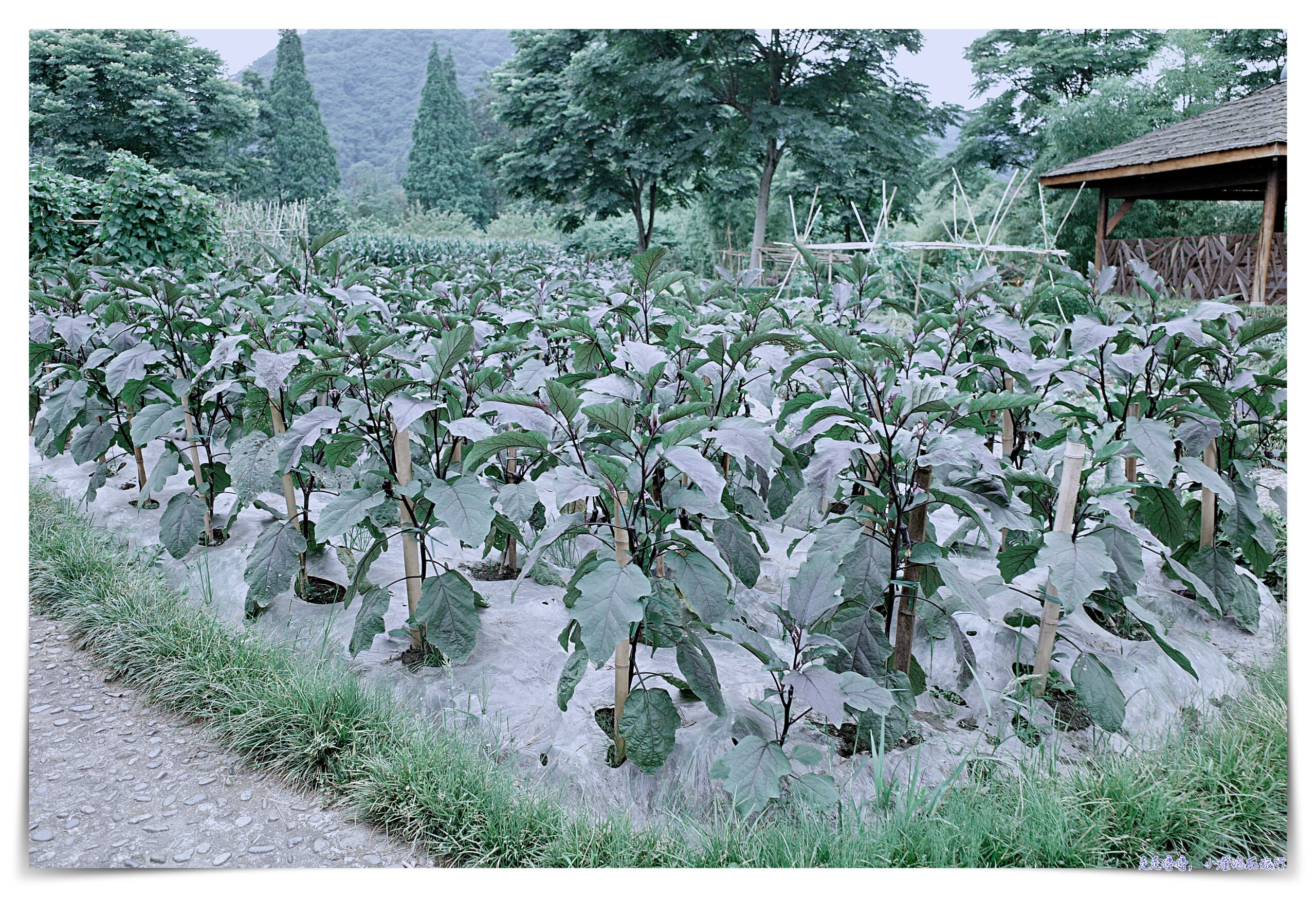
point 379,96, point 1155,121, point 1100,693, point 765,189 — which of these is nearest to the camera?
point 1100,693

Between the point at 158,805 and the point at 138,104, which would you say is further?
the point at 138,104

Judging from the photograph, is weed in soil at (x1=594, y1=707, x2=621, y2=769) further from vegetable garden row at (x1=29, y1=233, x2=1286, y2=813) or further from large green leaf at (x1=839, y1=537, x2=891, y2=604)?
large green leaf at (x1=839, y1=537, x2=891, y2=604)

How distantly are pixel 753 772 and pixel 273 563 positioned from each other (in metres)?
1.35

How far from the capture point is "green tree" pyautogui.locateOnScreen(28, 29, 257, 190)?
50.8 feet

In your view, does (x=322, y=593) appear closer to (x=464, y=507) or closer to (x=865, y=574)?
(x=464, y=507)

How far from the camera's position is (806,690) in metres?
1.40

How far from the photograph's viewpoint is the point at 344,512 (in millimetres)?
1781

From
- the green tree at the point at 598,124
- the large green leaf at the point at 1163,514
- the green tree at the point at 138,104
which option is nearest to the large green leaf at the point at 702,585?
the large green leaf at the point at 1163,514

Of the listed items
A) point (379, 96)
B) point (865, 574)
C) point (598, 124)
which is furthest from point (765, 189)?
point (379, 96)

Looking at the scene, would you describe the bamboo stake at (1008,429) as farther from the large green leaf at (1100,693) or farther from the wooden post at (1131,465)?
the large green leaf at (1100,693)

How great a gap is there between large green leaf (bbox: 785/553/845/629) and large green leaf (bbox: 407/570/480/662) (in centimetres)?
73

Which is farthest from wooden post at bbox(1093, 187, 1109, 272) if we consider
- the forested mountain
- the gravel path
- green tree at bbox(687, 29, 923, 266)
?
the forested mountain

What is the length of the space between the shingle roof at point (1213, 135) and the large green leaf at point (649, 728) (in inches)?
375

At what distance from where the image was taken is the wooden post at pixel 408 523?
1.81 m
